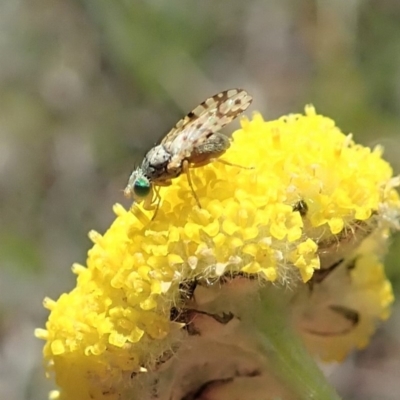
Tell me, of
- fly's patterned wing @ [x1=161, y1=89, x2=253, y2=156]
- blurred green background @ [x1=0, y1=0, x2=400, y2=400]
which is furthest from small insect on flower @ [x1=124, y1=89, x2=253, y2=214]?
blurred green background @ [x1=0, y1=0, x2=400, y2=400]

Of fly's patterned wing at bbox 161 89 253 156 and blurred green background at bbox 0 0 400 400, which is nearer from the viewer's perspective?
fly's patterned wing at bbox 161 89 253 156

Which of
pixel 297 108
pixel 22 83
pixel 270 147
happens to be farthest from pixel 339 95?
pixel 270 147

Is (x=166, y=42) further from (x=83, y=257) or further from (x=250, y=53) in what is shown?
(x=83, y=257)

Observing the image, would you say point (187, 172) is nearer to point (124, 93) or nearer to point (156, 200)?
point (156, 200)

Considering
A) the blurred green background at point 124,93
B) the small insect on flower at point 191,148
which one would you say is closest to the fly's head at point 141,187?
the small insect on flower at point 191,148

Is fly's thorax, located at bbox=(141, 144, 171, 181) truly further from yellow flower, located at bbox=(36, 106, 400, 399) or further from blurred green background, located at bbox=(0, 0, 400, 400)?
blurred green background, located at bbox=(0, 0, 400, 400)

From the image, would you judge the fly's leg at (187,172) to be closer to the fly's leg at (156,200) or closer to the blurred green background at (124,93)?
the fly's leg at (156,200)

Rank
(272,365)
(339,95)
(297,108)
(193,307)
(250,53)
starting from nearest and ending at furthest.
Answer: (193,307) → (272,365) → (339,95) → (297,108) → (250,53)

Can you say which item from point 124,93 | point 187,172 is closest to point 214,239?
point 187,172

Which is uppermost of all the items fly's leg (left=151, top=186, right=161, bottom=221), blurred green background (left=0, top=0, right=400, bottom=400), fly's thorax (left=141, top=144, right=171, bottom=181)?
blurred green background (left=0, top=0, right=400, bottom=400)
